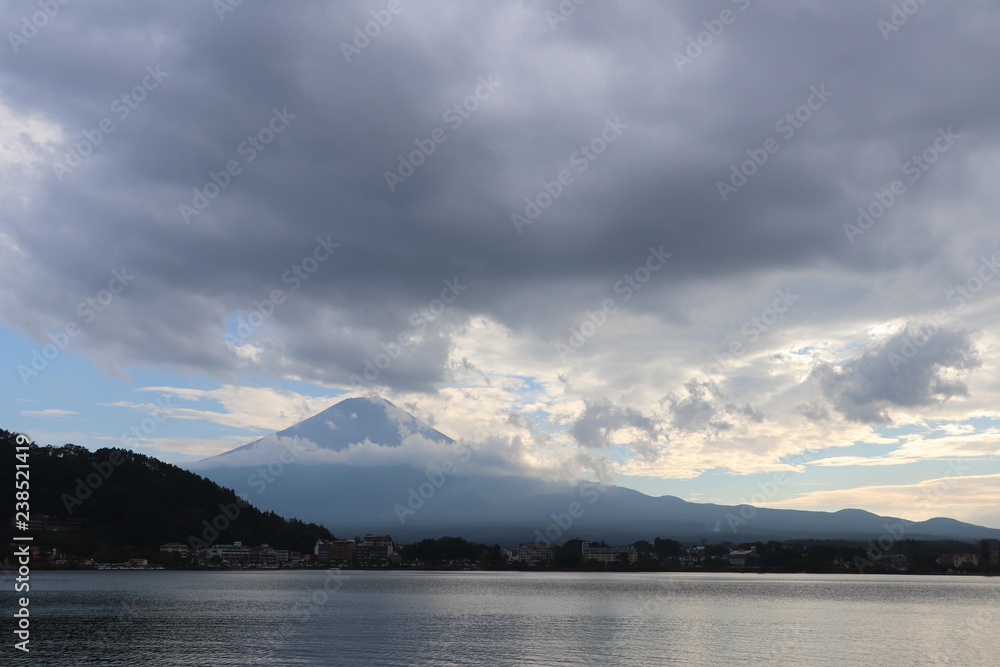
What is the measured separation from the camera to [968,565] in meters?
195

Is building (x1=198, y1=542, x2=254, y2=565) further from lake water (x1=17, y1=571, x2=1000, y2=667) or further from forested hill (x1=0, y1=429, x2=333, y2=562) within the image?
lake water (x1=17, y1=571, x2=1000, y2=667)

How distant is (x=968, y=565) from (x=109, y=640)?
218m

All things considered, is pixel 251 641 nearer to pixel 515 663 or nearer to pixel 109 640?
pixel 109 640

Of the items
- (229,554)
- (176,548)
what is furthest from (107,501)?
(229,554)

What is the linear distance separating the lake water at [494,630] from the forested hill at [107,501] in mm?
77767

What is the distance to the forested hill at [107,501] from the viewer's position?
520 ft

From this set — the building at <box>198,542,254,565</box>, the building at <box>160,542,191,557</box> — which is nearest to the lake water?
the building at <box>160,542,191,557</box>

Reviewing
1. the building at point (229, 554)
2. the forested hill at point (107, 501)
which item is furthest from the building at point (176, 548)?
the building at point (229, 554)

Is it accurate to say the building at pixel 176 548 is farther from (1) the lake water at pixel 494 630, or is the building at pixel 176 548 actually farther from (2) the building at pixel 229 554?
(1) the lake water at pixel 494 630

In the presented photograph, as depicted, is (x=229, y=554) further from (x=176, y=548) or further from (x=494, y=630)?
(x=494, y=630)

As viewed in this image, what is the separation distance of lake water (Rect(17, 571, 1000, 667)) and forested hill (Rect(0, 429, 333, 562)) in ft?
255

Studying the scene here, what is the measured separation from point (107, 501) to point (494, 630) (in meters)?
153

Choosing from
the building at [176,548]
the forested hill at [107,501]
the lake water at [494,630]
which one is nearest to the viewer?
the lake water at [494,630]

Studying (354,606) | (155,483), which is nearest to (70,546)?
(155,483)
